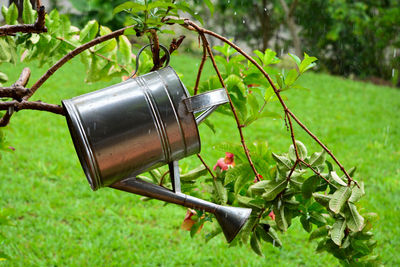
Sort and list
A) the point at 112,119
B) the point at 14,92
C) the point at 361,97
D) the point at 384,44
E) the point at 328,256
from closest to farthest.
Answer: the point at 112,119
the point at 14,92
the point at 328,256
the point at 361,97
the point at 384,44

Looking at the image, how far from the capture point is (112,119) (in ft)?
2.32

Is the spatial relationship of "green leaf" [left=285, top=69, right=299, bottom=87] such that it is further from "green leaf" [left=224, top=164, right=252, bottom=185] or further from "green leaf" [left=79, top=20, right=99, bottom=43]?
"green leaf" [left=79, top=20, right=99, bottom=43]

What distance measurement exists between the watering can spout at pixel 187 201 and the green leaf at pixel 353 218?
20 centimetres

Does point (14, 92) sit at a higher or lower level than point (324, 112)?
higher

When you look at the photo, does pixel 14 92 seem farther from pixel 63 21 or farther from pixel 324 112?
pixel 324 112

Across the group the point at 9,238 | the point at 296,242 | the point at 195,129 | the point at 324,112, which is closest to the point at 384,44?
the point at 324,112

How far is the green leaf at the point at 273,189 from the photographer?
0.86 meters

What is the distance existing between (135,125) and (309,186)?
0.36 meters

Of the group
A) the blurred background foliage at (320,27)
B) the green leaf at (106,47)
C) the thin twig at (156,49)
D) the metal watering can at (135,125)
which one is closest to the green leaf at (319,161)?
the metal watering can at (135,125)

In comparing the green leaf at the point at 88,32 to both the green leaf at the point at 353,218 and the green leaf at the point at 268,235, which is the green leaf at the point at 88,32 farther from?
the green leaf at the point at 353,218

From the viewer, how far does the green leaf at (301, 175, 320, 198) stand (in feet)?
2.76

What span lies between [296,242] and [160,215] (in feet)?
2.59

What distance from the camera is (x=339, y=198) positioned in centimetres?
82

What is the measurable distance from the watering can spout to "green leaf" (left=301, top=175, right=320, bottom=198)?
12 centimetres
